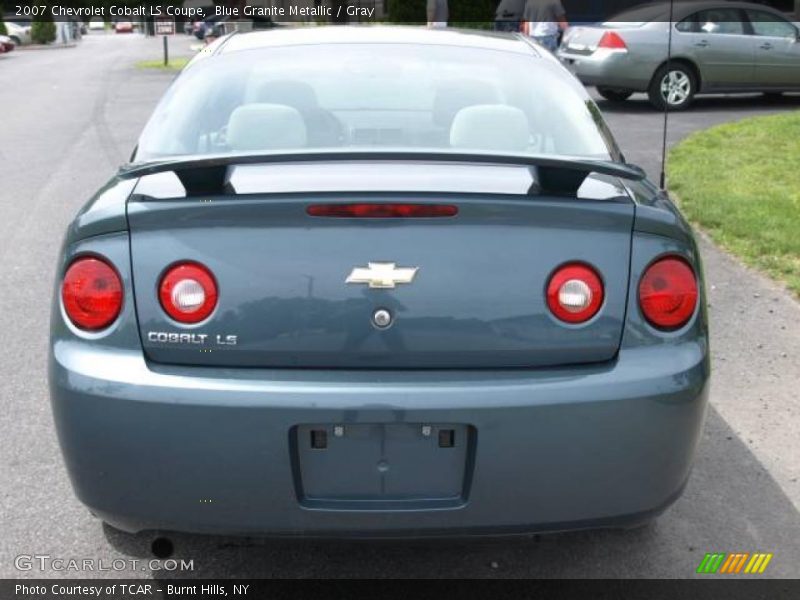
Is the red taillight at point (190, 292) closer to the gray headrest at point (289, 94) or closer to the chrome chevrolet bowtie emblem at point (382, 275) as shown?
the chrome chevrolet bowtie emblem at point (382, 275)

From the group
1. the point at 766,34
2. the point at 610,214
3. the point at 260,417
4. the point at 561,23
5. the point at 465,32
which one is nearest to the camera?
the point at 260,417

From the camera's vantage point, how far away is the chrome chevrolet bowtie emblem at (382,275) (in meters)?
2.64

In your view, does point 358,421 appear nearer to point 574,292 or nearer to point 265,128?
point 574,292

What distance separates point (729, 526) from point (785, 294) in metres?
3.02

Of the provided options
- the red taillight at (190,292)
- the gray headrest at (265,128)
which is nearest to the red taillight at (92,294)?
the red taillight at (190,292)

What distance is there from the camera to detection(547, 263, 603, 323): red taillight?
2701 mm

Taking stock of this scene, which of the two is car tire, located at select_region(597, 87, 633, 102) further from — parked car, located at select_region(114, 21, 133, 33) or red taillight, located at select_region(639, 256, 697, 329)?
parked car, located at select_region(114, 21, 133, 33)

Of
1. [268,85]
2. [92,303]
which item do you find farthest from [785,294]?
[92,303]

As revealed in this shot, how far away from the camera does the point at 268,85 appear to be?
3783mm

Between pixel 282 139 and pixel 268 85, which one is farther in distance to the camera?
pixel 268 85

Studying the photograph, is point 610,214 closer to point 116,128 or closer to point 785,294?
point 785,294

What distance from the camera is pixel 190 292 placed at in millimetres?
2680

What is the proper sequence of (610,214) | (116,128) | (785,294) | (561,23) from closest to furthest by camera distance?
(610,214) → (785,294) → (116,128) → (561,23)

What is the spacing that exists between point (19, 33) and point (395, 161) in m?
57.1
